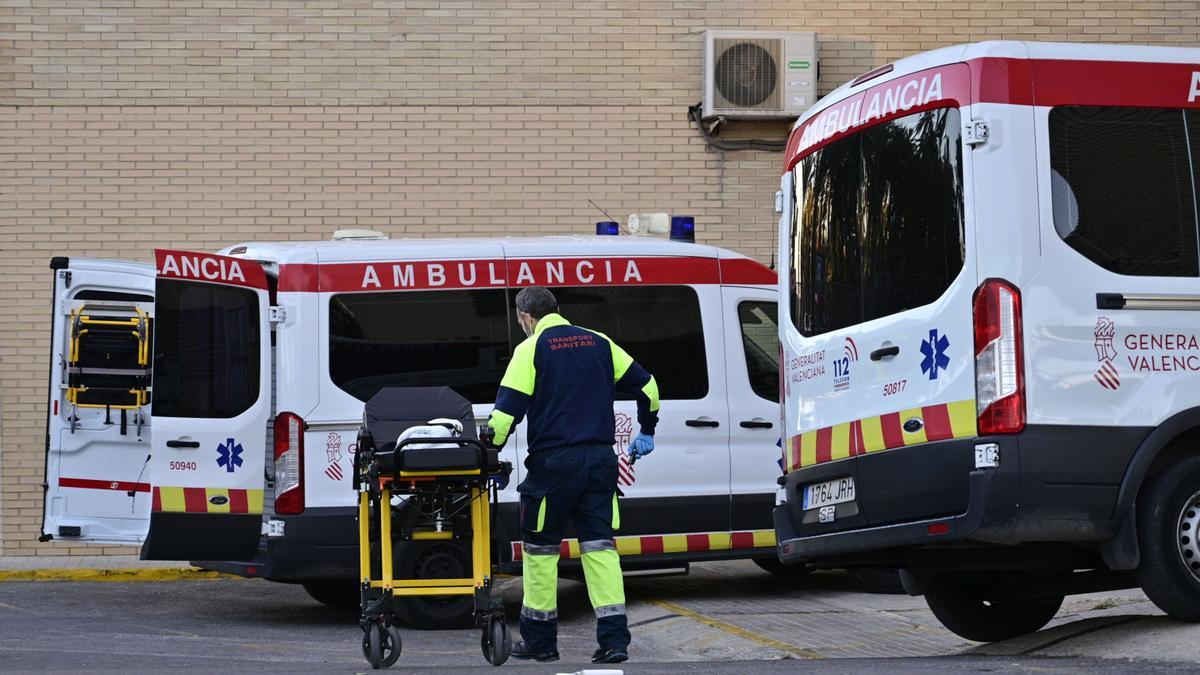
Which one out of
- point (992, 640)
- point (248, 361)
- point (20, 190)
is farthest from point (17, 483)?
point (992, 640)

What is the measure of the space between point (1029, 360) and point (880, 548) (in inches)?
42.0

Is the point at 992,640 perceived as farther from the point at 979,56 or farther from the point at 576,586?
the point at 576,586

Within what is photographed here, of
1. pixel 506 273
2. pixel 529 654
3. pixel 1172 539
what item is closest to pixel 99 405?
pixel 506 273

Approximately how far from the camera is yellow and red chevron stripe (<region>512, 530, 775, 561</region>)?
9914 millimetres

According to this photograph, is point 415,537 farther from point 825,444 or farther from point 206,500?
point 206,500

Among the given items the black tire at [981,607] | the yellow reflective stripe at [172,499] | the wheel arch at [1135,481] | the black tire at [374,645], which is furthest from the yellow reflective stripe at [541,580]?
the yellow reflective stripe at [172,499]

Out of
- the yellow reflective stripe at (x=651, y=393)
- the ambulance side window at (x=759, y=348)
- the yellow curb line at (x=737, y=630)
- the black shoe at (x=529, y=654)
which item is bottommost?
the yellow curb line at (x=737, y=630)

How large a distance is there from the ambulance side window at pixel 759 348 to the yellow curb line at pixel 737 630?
1.36 meters

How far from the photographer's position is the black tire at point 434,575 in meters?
8.22

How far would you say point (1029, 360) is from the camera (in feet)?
21.3

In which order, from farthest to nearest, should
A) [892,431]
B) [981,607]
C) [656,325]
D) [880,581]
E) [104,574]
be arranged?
[104,574]
[880,581]
[656,325]
[981,607]
[892,431]

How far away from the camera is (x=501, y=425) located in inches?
287

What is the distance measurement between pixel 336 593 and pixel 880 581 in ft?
10.9

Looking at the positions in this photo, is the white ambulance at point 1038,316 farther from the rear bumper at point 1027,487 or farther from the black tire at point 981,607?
the black tire at point 981,607
